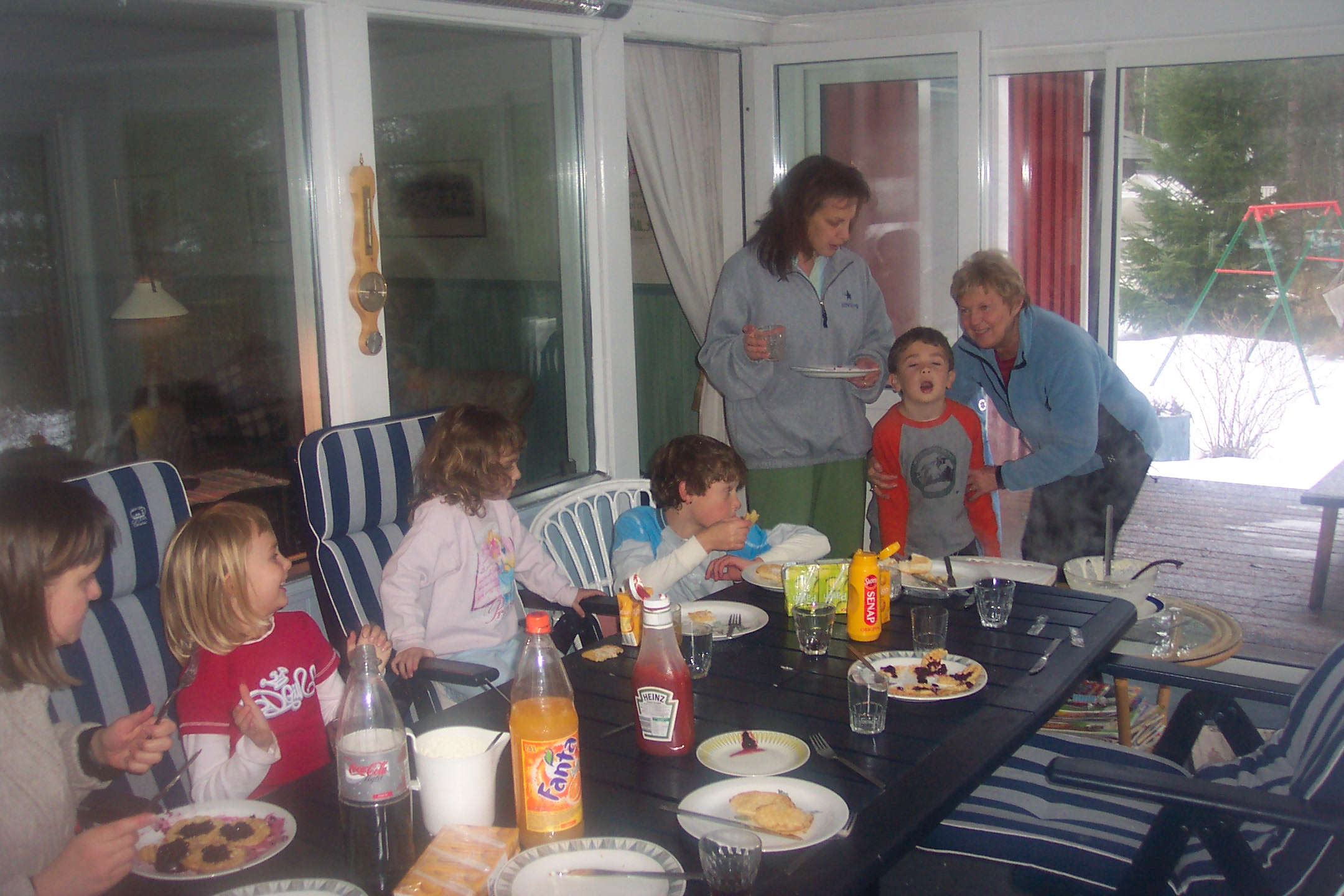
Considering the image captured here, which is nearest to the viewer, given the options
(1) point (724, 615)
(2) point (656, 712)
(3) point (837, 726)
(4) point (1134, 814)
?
(2) point (656, 712)

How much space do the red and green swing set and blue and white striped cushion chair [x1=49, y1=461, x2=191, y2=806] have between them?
12.0ft

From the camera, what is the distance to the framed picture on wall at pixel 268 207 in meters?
2.88

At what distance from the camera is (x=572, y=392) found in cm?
379

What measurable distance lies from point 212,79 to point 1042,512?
3256mm

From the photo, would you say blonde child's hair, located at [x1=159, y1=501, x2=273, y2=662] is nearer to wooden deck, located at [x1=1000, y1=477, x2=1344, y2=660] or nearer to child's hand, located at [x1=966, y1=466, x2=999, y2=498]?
child's hand, located at [x1=966, y1=466, x2=999, y2=498]

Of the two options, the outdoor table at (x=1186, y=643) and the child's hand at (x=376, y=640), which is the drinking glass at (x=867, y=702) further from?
the outdoor table at (x=1186, y=643)

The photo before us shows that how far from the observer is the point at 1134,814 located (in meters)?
1.83

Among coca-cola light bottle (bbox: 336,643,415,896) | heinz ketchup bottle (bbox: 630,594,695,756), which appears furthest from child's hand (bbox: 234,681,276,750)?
heinz ketchup bottle (bbox: 630,594,695,756)

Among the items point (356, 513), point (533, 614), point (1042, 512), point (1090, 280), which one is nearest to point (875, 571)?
point (533, 614)

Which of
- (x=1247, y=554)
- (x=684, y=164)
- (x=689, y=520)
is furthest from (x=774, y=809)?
(x=1247, y=554)

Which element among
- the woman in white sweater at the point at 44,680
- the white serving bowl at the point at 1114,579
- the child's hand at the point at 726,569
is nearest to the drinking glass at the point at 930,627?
the white serving bowl at the point at 1114,579

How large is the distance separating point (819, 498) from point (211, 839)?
7.62 ft

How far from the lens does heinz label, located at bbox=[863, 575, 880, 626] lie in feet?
6.38

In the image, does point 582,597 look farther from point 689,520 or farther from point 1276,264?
point 1276,264
